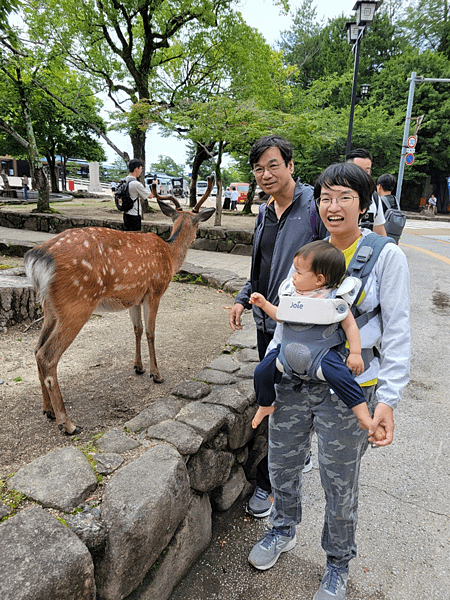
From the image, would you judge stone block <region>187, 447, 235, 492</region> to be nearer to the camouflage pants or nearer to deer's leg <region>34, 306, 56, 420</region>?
the camouflage pants

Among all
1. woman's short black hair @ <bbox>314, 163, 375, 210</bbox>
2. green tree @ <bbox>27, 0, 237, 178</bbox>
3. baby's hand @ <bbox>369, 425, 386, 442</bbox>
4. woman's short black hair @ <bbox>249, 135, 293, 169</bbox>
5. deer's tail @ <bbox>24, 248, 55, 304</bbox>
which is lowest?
baby's hand @ <bbox>369, 425, 386, 442</bbox>

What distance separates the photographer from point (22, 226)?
472 inches

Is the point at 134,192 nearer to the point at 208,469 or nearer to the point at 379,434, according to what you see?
the point at 208,469

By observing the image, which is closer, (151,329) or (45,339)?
(45,339)

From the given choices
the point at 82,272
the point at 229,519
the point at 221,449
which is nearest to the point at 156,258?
the point at 82,272

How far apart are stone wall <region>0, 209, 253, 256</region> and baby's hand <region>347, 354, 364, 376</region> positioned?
9.03 meters

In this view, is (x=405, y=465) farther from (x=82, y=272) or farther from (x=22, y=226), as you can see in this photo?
(x=22, y=226)

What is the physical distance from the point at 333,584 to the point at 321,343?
1.16 meters

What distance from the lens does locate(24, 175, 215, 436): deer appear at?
259 cm

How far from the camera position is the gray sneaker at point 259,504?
245 centimetres

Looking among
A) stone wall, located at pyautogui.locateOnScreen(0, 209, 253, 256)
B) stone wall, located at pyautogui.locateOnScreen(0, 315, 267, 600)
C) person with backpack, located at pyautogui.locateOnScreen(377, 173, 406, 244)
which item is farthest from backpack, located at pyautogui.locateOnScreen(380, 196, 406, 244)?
stone wall, located at pyautogui.locateOnScreen(0, 209, 253, 256)

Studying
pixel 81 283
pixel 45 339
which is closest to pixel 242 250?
pixel 81 283

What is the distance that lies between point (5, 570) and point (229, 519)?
1466mm

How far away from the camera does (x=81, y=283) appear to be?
2695 millimetres
